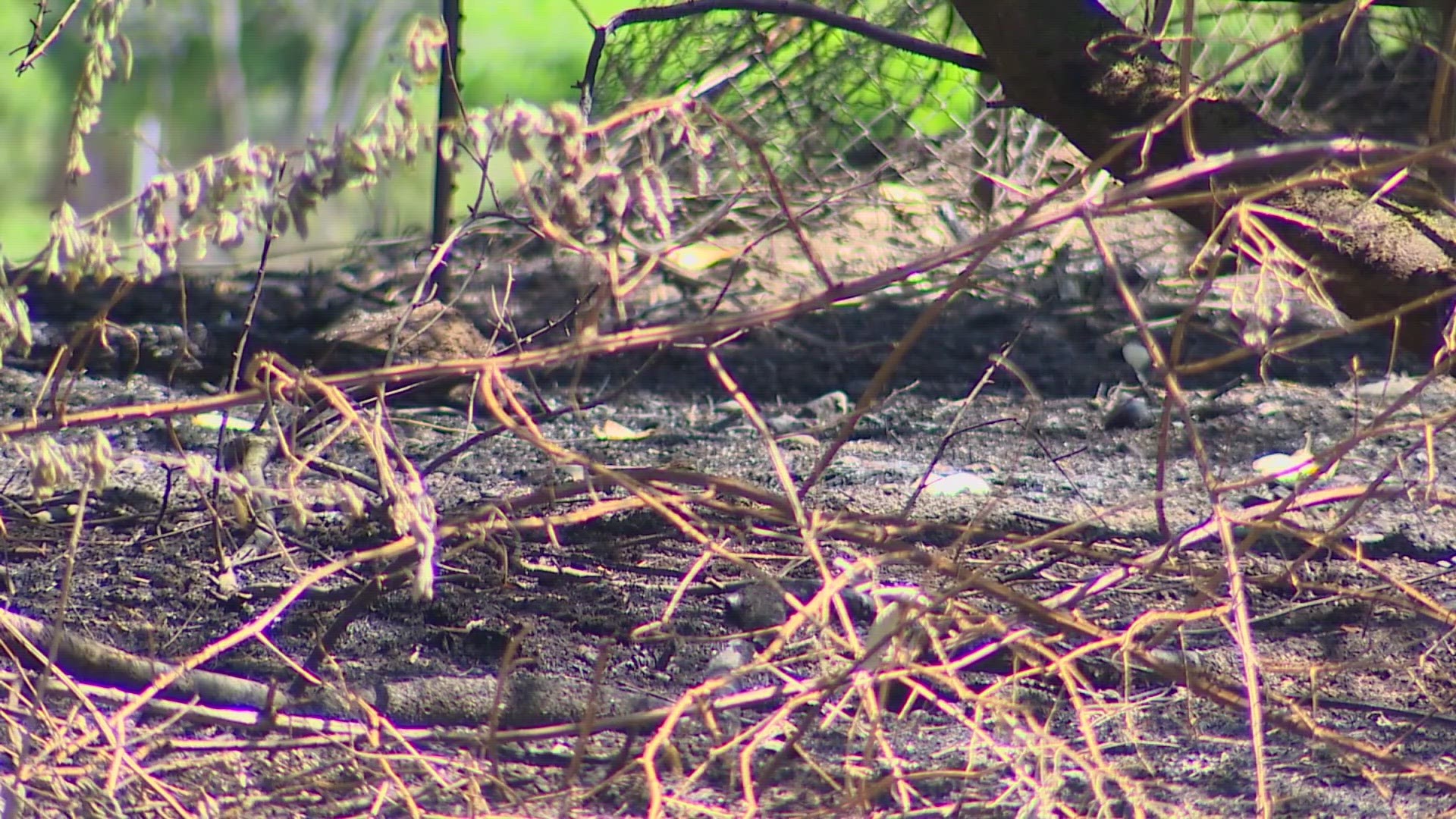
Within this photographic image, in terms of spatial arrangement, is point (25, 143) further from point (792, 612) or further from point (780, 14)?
point (792, 612)

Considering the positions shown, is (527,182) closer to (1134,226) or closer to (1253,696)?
(1253,696)

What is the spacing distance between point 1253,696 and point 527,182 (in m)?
0.93

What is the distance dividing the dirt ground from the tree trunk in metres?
0.18

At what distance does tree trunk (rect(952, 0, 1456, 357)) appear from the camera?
2.18m

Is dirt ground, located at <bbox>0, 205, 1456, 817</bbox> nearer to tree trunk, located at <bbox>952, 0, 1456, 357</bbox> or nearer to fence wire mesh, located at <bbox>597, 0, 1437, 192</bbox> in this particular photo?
tree trunk, located at <bbox>952, 0, 1456, 357</bbox>

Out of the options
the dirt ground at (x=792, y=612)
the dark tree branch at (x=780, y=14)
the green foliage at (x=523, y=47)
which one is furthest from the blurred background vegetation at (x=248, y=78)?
the dark tree branch at (x=780, y=14)

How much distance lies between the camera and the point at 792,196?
4.29 metres

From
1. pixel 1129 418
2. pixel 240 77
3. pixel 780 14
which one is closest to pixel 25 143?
pixel 240 77

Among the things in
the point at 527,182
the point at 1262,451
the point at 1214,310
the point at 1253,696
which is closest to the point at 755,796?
the point at 1253,696

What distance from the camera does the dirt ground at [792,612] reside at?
5.45 ft

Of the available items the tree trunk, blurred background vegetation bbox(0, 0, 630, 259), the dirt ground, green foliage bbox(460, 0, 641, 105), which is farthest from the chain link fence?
green foliage bbox(460, 0, 641, 105)

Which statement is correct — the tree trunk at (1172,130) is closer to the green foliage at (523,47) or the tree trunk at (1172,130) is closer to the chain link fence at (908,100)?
the chain link fence at (908,100)

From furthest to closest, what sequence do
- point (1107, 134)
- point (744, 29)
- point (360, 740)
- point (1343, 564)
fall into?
point (744, 29) → point (1343, 564) → point (1107, 134) → point (360, 740)

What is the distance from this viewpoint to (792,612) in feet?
7.00
